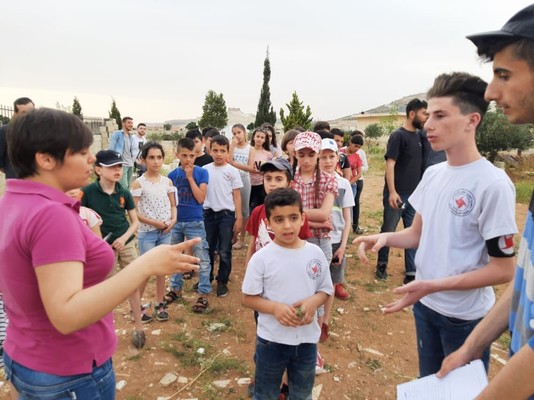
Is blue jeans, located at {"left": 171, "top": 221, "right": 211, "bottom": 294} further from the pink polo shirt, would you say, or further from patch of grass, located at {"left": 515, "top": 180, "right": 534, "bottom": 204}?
patch of grass, located at {"left": 515, "top": 180, "right": 534, "bottom": 204}

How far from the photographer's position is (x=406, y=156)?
4.74m

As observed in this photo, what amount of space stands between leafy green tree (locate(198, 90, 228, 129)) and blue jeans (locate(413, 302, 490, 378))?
41655 mm

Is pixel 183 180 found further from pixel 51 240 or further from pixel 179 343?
pixel 51 240

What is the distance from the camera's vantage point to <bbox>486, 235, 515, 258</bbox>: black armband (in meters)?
1.67

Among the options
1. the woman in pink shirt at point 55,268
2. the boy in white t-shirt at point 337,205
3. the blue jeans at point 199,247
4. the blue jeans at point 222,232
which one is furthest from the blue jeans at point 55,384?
the blue jeans at point 222,232

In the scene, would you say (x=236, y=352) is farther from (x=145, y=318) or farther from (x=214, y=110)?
(x=214, y=110)

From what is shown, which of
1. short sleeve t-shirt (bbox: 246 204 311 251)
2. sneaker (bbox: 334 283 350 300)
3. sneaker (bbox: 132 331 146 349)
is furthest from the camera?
sneaker (bbox: 334 283 350 300)

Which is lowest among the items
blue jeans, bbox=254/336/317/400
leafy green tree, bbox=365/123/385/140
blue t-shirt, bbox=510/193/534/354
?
blue jeans, bbox=254/336/317/400

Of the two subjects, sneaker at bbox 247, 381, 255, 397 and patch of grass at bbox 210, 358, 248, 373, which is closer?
sneaker at bbox 247, 381, 255, 397

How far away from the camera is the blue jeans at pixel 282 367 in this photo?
85.6 inches

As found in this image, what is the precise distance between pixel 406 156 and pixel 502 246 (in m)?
3.27

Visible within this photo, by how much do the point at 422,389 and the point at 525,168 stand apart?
19975mm

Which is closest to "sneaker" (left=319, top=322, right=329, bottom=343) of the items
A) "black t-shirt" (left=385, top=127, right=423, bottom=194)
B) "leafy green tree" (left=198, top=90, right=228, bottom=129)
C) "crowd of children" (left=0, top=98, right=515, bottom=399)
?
"crowd of children" (left=0, top=98, right=515, bottom=399)

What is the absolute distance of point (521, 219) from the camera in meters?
8.27
